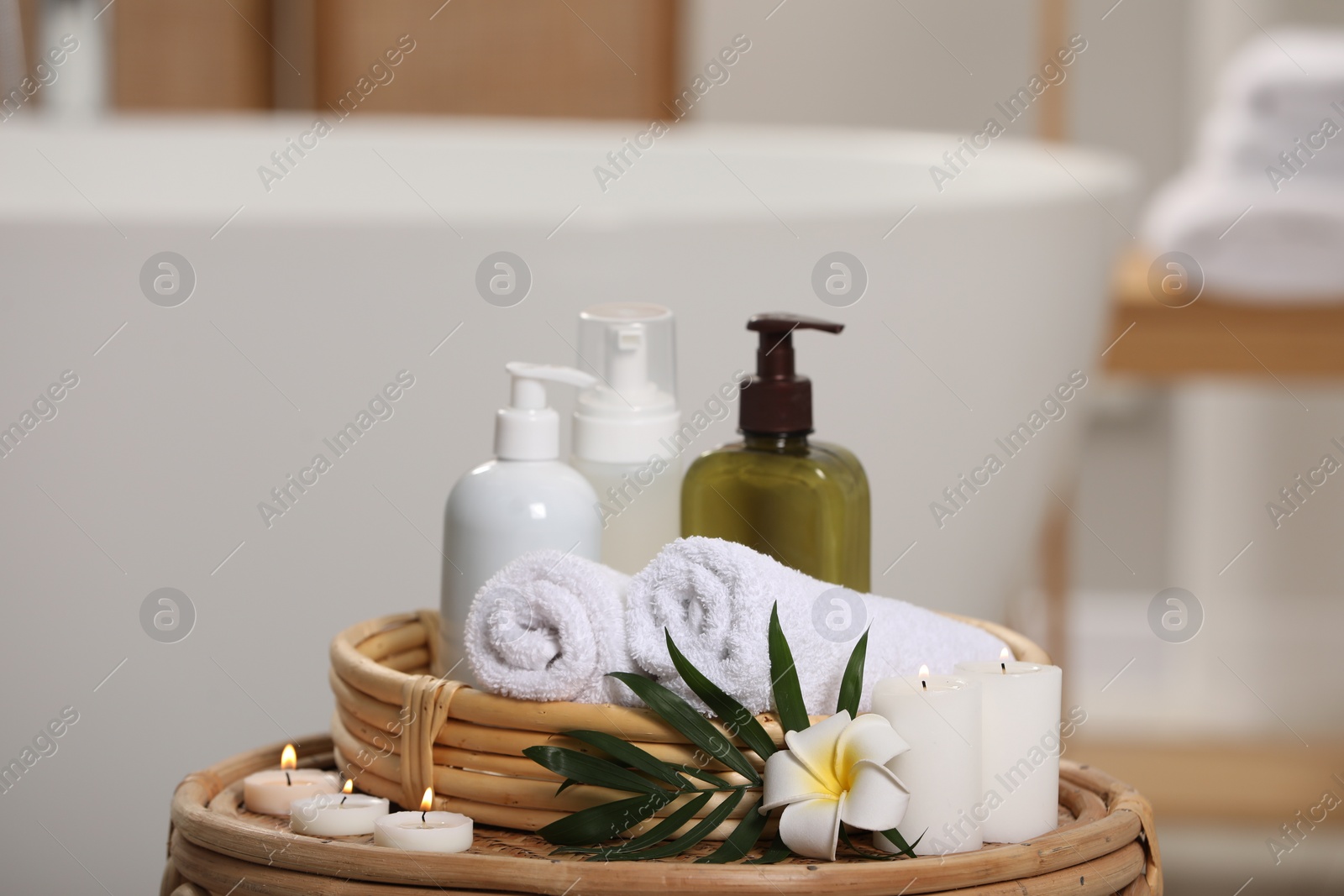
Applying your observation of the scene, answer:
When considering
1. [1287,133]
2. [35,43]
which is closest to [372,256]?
[1287,133]

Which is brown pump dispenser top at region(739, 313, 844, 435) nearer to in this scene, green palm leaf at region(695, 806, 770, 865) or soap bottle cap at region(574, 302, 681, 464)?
soap bottle cap at region(574, 302, 681, 464)

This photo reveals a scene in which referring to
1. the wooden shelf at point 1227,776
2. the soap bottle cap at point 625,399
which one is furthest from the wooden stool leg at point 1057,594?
the soap bottle cap at point 625,399

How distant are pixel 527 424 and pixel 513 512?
0.12 ft

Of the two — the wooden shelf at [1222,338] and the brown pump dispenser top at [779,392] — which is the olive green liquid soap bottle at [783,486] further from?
the wooden shelf at [1222,338]

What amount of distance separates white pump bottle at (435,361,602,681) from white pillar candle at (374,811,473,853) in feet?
0.25

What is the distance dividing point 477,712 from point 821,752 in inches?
4.4

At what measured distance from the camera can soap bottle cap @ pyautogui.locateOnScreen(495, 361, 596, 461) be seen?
508 millimetres

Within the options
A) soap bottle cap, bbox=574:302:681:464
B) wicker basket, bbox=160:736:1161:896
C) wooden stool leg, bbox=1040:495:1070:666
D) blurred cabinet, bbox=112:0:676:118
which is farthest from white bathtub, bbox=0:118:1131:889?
blurred cabinet, bbox=112:0:676:118

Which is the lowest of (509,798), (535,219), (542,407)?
(509,798)

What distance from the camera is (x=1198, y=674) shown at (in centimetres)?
216

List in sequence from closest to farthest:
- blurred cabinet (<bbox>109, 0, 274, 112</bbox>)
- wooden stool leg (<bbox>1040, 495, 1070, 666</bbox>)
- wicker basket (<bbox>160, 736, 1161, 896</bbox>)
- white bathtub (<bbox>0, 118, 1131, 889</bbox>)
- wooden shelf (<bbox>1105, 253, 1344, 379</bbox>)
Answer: wicker basket (<bbox>160, 736, 1161, 896</bbox>), white bathtub (<bbox>0, 118, 1131, 889</bbox>), wooden shelf (<bbox>1105, 253, 1344, 379</bbox>), wooden stool leg (<bbox>1040, 495, 1070, 666</bbox>), blurred cabinet (<bbox>109, 0, 274, 112</bbox>)

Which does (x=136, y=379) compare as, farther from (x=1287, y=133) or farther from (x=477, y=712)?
(x=1287, y=133)

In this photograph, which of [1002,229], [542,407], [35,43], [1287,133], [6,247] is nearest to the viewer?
[542,407]

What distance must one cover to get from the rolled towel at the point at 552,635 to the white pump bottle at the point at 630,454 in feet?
0.25
